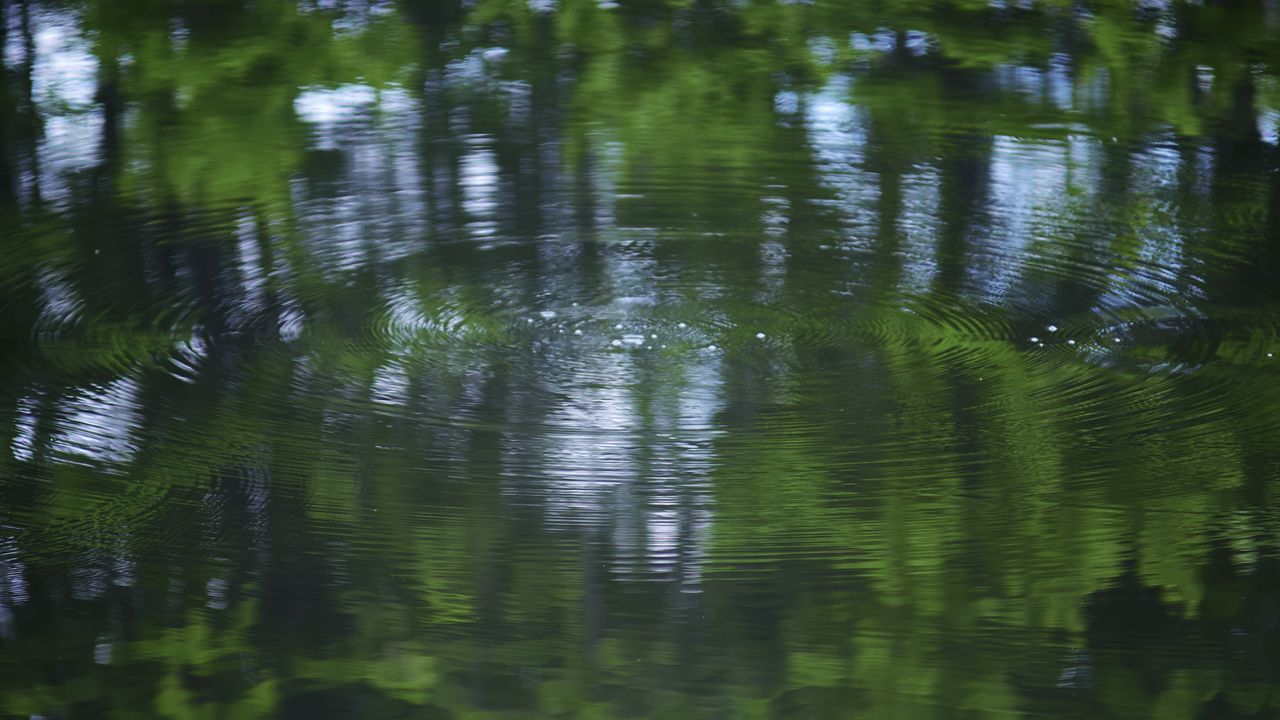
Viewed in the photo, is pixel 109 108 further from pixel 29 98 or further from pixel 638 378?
pixel 638 378

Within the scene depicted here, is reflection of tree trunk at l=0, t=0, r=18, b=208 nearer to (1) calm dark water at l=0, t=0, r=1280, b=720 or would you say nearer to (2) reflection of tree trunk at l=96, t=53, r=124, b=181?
(1) calm dark water at l=0, t=0, r=1280, b=720

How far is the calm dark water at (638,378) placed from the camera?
1622 millimetres

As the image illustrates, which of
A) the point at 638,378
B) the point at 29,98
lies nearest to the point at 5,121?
the point at 29,98

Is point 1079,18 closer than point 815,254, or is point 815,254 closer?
point 815,254

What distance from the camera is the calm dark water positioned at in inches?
63.9

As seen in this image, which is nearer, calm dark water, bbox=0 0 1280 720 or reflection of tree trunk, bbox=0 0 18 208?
calm dark water, bbox=0 0 1280 720

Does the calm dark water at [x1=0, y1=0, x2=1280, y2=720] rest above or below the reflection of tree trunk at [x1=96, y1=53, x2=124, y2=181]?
below

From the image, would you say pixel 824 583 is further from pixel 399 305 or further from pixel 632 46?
pixel 632 46

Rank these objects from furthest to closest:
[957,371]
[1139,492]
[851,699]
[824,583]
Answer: [957,371] → [1139,492] → [824,583] → [851,699]

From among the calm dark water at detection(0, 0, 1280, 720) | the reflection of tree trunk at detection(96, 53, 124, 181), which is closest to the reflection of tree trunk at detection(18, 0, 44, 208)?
the calm dark water at detection(0, 0, 1280, 720)

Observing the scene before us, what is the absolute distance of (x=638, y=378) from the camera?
2.38 m

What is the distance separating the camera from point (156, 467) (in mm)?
2053

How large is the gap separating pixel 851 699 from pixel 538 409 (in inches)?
34.4

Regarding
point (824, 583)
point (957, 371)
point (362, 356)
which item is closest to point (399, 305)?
point (362, 356)
